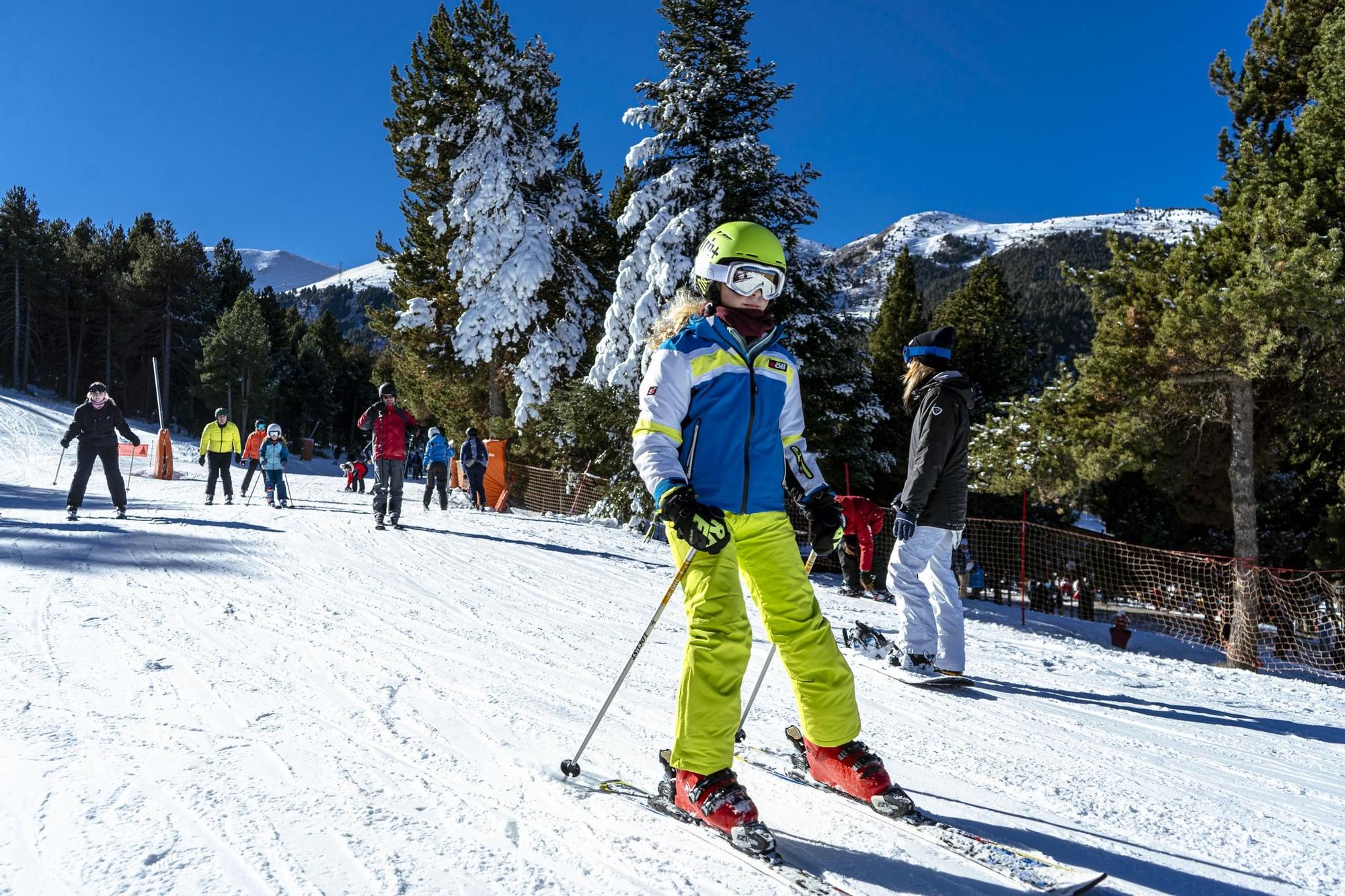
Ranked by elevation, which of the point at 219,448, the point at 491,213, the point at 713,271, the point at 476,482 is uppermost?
the point at 491,213

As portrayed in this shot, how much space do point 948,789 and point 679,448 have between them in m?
1.97

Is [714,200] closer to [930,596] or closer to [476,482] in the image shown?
[476,482]

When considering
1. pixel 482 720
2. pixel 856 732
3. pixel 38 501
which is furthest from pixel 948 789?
pixel 38 501

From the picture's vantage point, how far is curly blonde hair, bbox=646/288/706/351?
3117 millimetres

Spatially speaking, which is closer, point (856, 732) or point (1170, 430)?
point (856, 732)

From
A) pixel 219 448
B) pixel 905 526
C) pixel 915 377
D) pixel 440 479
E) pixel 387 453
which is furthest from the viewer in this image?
pixel 440 479

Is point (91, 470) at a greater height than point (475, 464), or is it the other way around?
point (475, 464)

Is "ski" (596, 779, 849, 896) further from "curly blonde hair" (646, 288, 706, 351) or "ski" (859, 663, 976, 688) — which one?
"ski" (859, 663, 976, 688)

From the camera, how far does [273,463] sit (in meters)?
15.3

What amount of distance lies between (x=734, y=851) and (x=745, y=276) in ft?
6.73

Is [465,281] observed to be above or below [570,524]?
above

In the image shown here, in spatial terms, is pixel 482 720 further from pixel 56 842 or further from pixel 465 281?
pixel 465 281

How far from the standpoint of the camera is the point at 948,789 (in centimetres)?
331

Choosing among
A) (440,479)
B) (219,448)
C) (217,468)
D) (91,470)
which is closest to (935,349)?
(91,470)
